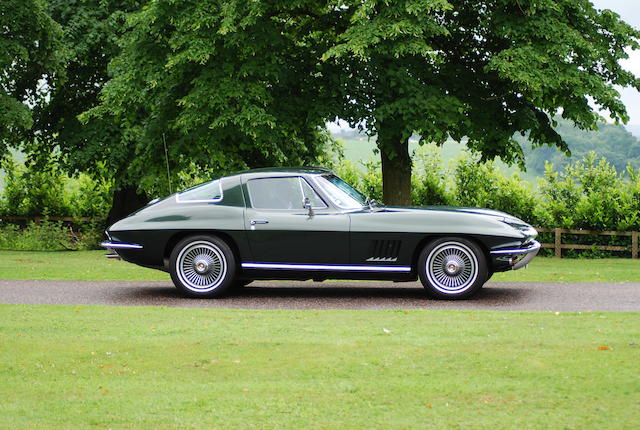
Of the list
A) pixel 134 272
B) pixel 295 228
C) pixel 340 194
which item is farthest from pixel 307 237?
pixel 134 272

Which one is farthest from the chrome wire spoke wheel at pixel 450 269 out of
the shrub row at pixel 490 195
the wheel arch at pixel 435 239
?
the shrub row at pixel 490 195

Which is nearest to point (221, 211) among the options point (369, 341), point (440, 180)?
point (369, 341)

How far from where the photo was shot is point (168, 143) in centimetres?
2356

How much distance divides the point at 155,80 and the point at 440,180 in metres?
8.67

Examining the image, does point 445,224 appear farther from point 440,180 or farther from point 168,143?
point 440,180

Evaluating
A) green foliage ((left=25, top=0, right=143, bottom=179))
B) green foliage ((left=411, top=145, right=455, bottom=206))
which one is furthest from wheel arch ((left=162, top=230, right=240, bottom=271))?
green foliage ((left=25, top=0, right=143, bottom=179))

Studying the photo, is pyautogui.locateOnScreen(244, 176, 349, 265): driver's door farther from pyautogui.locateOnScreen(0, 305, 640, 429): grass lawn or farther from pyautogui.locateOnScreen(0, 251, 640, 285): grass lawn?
pyautogui.locateOnScreen(0, 251, 640, 285): grass lawn

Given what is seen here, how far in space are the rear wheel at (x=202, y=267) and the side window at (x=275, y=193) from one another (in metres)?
0.74

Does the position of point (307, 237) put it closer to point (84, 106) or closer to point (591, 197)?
point (591, 197)

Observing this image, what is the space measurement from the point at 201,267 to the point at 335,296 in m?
1.79

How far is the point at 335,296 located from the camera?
41.4 feet

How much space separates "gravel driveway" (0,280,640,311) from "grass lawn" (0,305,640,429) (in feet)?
3.22

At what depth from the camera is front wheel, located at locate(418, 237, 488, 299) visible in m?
11.9

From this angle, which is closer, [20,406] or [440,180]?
[20,406]
